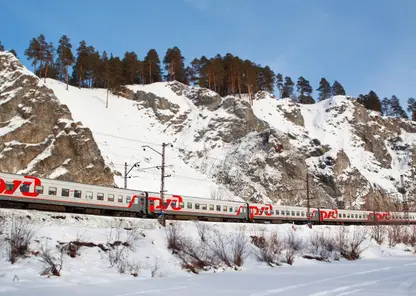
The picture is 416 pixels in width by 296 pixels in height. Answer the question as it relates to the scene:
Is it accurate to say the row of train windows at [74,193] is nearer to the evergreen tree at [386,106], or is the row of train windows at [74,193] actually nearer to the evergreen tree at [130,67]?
the evergreen tree at [130,67]

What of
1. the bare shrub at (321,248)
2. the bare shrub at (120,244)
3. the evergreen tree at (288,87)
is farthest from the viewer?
the evergreen tree at (288,87)

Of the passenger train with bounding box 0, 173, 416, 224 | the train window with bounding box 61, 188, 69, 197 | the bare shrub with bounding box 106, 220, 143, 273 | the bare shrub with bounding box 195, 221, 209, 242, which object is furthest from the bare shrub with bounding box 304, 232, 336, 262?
the train window with bounding box 61, 188, 69, 197

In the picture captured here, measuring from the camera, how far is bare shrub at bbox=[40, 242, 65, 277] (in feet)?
52.4

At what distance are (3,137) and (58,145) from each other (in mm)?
7354

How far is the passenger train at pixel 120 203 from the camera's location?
88.5ft

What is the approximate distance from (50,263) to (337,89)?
381ft

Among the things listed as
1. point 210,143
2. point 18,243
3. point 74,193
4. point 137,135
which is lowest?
point 18,243

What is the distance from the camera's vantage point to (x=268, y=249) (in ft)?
89.4

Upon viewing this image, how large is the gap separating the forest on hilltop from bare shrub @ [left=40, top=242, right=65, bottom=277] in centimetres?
7050

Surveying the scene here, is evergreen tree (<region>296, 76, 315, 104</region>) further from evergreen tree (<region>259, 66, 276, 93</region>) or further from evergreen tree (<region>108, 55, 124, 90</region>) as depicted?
evergreen tree (<region>108, 55, 124, 90</region>)

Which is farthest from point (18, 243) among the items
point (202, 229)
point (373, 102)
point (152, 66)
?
point (373, 102)

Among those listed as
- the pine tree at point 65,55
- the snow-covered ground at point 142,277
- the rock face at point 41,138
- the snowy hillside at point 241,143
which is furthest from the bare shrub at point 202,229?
the pine tree at point 65,55

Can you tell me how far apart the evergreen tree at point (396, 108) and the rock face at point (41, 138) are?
336 ft

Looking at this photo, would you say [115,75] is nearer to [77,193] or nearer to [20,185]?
[77,193]
